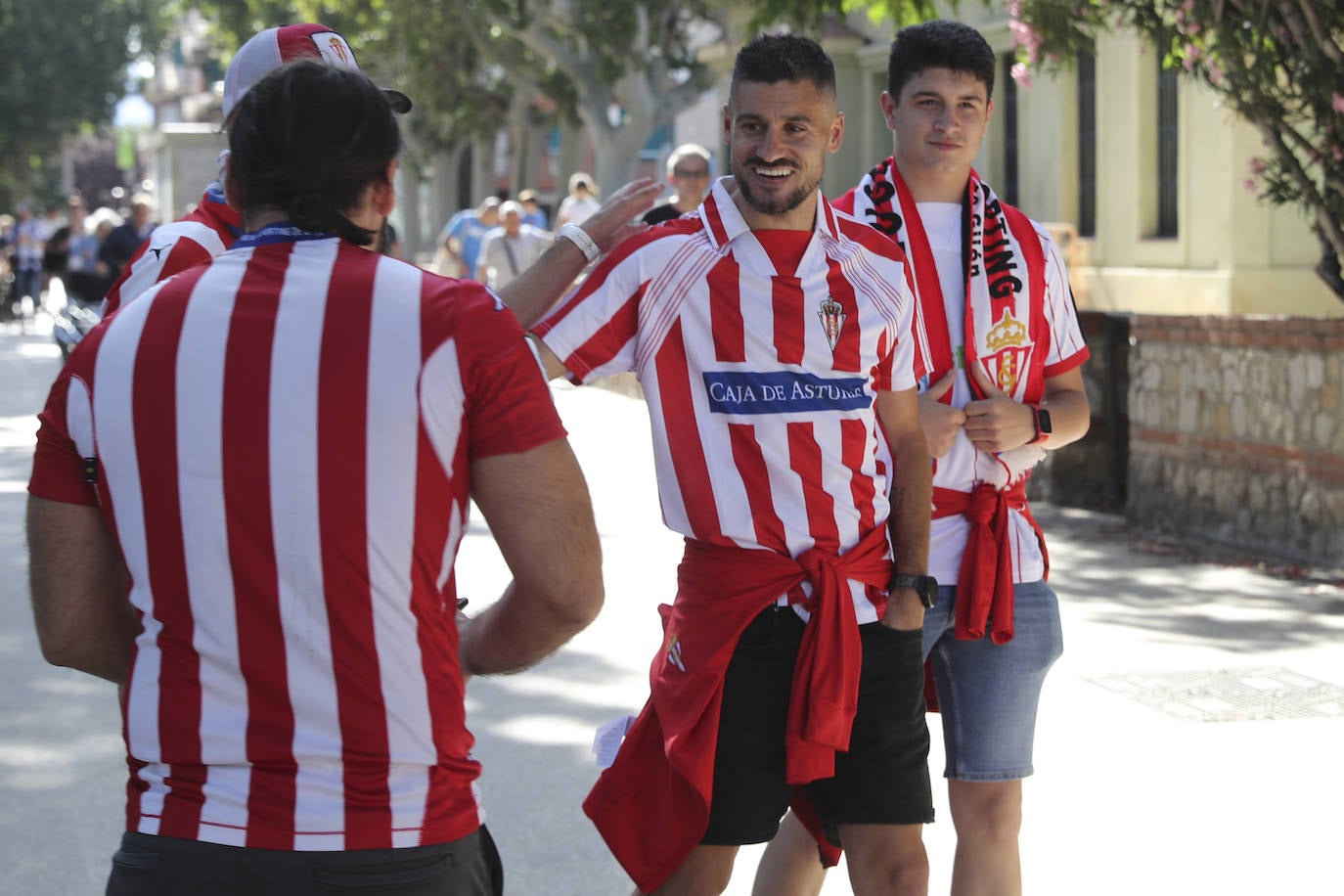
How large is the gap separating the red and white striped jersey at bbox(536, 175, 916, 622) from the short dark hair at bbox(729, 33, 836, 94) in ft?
0.84

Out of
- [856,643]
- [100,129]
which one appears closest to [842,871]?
[856,643]

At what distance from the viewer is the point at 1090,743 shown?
6.16 m

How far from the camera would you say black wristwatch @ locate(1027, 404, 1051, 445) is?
386 centimetres

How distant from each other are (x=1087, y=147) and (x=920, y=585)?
17.9m

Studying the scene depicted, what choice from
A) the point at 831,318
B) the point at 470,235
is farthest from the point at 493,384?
the point at 470,235

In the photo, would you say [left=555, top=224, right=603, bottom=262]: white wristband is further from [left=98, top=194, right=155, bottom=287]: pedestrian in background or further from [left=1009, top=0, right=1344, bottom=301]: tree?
[left=98, top=194, right=155, bottom=287]: pedestrian in background

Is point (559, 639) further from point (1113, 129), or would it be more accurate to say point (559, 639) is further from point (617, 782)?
point (1113, 129)

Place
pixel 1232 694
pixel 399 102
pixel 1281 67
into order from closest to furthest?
pixel 399 102
pixel 1232 694
pixel 1281 67

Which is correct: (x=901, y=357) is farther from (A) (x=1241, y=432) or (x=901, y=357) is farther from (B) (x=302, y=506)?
(A) (x=1241, y=432)

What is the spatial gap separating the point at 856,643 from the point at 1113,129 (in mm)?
16980

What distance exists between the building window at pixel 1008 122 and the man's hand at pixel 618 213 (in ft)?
62.8

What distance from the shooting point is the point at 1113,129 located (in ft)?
63.5

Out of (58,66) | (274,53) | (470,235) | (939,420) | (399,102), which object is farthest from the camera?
(58,66)

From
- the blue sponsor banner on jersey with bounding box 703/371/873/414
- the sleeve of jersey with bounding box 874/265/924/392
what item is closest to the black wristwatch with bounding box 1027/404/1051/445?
the sleeve of jersey with bounding box 874/265/924/392
